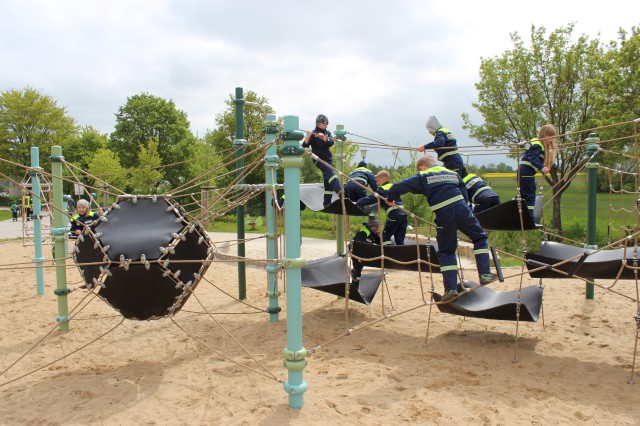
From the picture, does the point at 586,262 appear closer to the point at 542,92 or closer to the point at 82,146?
the point at 542,92

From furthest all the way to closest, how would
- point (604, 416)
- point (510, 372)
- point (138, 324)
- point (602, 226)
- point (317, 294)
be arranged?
1. point (602, 226)
2. point (317, 294)
3. point (138, 324)
4. point (510, 372)
5. point (604, 416)

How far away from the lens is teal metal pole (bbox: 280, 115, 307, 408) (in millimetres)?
3547

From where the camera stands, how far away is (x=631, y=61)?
48.0 ft

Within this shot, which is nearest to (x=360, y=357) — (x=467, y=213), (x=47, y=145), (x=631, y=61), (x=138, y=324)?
(x=467, y=213)

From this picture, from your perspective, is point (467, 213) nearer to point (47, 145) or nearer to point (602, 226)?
point (602, 226)

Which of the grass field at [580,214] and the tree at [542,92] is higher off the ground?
the tree at [542,92]

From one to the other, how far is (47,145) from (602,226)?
37015mm

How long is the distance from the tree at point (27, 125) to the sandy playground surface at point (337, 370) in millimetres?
35210

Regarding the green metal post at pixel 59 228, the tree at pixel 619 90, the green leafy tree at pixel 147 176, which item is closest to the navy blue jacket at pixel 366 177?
the green metal post at pixel 59 228

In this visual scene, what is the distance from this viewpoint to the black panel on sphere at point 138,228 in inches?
154

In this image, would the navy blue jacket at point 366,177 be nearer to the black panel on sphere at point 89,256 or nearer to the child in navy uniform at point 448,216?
the child in navy uniform at point 448,216

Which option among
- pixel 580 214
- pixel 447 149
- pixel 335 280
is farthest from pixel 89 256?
pixel 580 214

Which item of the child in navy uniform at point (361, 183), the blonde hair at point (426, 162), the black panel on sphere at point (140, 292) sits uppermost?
the blonde hair at point (426, 162)

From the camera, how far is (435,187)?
Result: 15.2 feet
